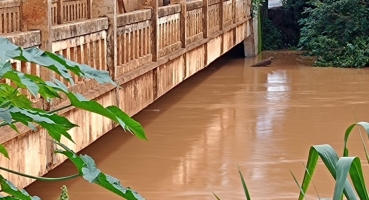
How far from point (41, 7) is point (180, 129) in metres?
5.35

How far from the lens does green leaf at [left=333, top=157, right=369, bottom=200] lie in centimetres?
153

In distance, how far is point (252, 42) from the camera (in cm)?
2227

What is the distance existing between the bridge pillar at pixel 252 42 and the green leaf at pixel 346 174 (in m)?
19.9

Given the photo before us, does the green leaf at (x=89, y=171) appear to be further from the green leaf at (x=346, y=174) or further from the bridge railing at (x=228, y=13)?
the bridge railing at (x=228, y=13)

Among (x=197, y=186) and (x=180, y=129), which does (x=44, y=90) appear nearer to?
(x=197, y=186)

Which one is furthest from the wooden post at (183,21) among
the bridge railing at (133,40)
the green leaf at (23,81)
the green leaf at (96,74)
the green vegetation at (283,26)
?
the green vegetation at (283,26)

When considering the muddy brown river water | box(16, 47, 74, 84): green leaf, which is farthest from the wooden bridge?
box(16, 47, 74, 84): green leaf

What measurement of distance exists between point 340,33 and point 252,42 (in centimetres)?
245

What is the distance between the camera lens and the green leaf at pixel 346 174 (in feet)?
5.00

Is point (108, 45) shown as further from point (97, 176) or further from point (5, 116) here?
point (5, 116)

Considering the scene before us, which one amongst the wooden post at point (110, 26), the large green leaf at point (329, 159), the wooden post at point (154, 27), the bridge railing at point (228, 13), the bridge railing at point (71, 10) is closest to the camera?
the large green leaf at point (329, 159)

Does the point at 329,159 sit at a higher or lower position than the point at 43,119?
lower

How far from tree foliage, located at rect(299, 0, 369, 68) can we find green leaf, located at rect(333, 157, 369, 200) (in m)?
18.7

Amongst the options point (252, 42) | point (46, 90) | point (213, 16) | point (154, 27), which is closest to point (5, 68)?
point (46, 90)
